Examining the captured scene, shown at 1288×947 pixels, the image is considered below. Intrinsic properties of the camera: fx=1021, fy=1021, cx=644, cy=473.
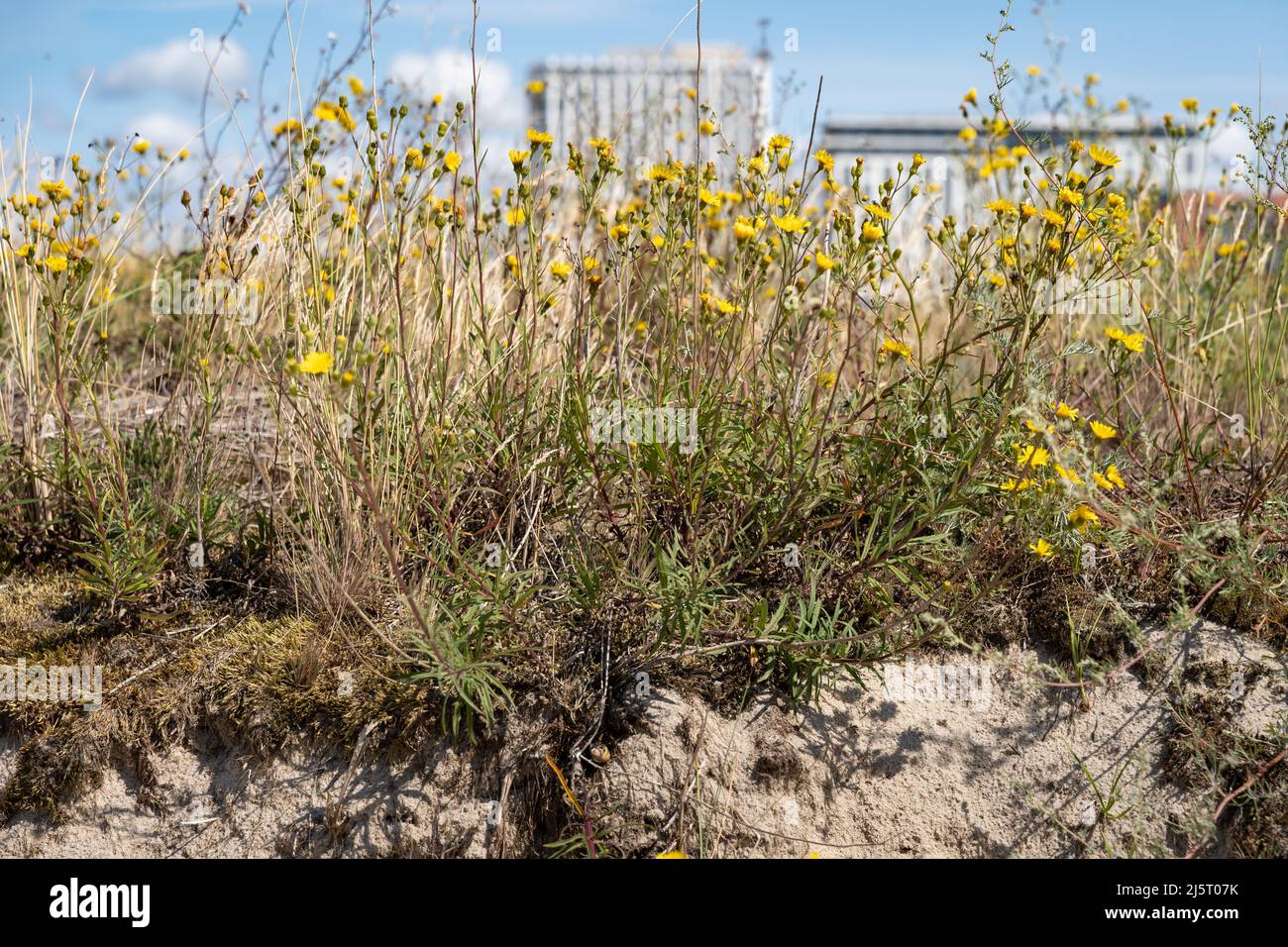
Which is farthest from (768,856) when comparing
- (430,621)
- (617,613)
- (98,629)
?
(98,629)

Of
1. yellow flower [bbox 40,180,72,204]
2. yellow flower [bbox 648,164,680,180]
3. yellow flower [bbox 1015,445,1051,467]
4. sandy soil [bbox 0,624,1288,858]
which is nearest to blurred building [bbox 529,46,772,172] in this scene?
yellow flower [bbox 648,164,680,180]

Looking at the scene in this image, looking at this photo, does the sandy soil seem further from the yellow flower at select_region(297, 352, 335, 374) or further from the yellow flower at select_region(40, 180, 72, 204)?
the yellow flower at select_region(40, 180, 72, 204)

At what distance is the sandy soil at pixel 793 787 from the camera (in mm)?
2180

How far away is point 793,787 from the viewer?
223 centimetres

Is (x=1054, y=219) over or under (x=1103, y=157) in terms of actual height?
under

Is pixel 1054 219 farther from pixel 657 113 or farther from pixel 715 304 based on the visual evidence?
pixel 657 113

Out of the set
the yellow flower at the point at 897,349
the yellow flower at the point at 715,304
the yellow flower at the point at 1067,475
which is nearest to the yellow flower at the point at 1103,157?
the yellow flower at the point at 897,349

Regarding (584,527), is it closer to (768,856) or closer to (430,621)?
(430,621)

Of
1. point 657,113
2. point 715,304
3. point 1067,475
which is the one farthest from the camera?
point 657,113

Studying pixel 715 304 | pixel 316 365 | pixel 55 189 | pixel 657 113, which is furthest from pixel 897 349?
pixel 657 113

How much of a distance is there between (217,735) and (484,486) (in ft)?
2.79

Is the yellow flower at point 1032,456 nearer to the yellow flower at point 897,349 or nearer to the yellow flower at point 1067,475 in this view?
the yellow flower at point 1067,475

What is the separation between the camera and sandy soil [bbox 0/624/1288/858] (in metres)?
2.18

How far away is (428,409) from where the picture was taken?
2631mm
